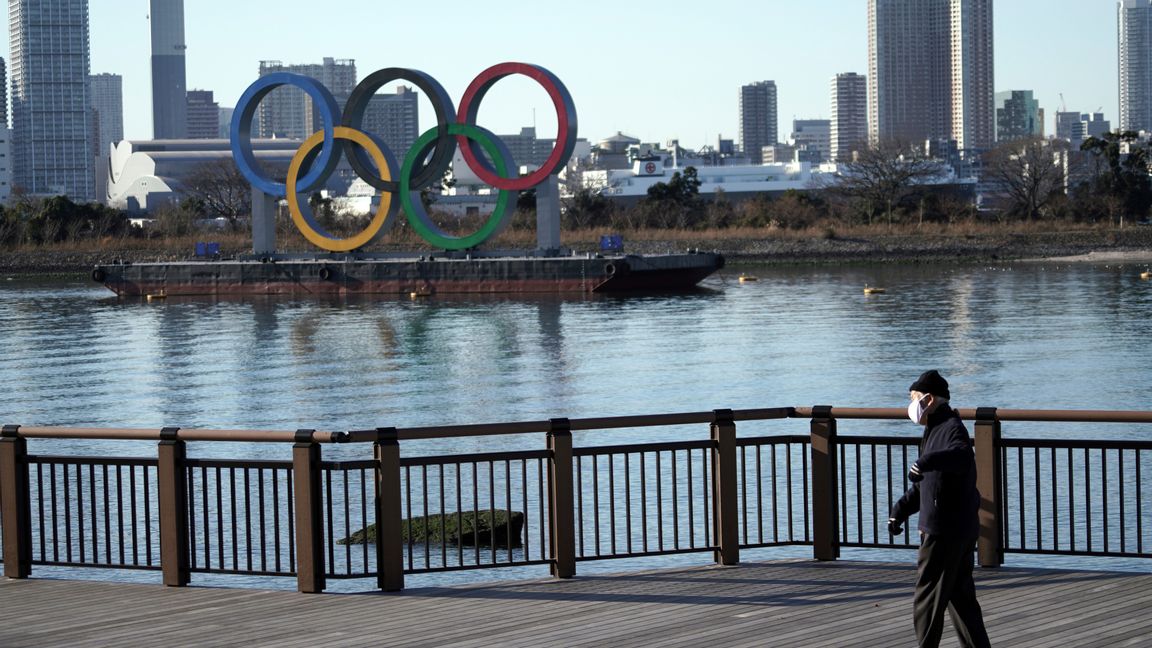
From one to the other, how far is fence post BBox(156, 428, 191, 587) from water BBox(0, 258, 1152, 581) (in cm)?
480

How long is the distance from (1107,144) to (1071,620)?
10444 centimetres

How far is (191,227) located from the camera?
11662cm

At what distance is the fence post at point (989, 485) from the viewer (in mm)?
10758

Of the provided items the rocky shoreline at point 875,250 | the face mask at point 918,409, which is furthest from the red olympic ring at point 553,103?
the face mask at point 918,409

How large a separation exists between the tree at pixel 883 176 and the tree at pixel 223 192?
49876 millimetres

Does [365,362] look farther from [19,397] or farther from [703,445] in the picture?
[703,445]

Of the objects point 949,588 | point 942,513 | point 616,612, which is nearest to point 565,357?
point 616,612

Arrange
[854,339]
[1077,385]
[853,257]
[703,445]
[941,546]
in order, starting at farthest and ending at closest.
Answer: [853,257] < [854,339] < [1077,385] < [703,445] < [941,546]

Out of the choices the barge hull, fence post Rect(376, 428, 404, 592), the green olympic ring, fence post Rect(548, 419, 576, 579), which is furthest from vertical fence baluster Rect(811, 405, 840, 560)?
the barge hull

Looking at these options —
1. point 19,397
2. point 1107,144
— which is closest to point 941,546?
point 19,397

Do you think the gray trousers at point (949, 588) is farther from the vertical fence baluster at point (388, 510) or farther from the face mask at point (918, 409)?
the vertical fence baluster at point (388, 510)

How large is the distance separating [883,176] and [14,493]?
109 metres

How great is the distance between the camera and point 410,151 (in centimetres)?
6825

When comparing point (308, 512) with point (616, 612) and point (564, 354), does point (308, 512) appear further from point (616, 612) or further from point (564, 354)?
point (564, 354)
